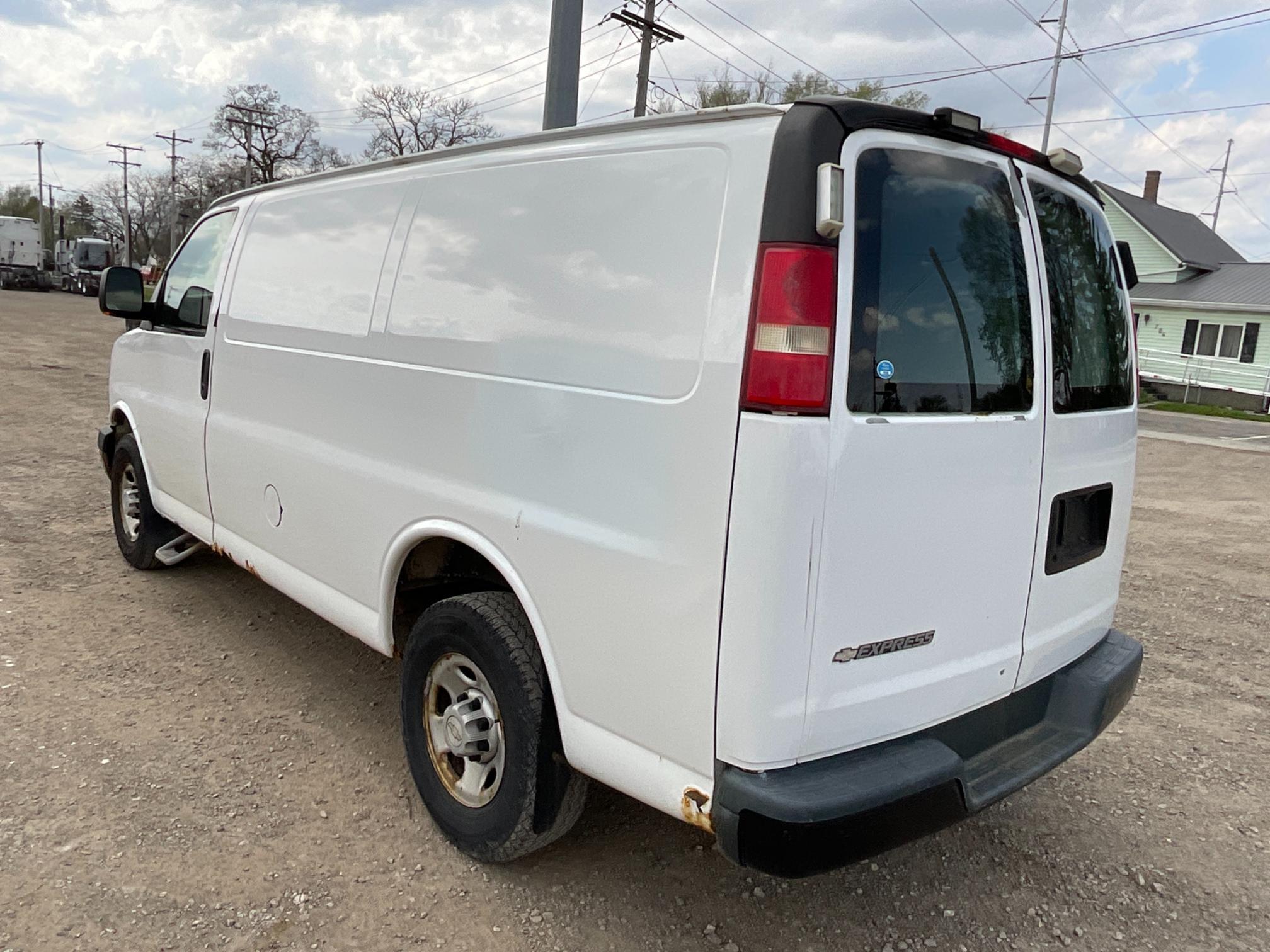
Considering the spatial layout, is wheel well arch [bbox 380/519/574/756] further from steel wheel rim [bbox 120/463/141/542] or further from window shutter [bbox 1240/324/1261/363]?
window shutter [bbox 1240/324/1261/363]

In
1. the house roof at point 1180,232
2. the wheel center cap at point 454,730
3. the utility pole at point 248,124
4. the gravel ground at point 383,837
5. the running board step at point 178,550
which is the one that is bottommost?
the gravel ground at point 383,837

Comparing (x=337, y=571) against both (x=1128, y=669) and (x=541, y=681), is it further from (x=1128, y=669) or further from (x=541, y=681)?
(x=1128, y=669)

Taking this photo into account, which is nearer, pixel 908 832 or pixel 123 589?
pixel 908 832

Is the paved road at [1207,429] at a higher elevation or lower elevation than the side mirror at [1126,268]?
Result: lower

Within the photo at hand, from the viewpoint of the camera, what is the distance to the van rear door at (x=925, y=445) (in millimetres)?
2082

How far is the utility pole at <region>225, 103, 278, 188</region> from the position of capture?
A: 56.7m

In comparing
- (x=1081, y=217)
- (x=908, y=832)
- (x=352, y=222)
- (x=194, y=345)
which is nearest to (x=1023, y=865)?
(x=908, y=832)

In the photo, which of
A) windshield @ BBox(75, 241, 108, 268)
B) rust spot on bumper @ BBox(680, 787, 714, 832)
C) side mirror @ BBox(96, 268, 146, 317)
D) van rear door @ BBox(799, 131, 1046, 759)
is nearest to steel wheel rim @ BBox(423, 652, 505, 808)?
rust spot on bumper @ BBox(680, 787, 714, 832)

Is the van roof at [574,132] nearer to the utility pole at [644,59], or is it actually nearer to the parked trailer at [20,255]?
the utility pole at [644,59]

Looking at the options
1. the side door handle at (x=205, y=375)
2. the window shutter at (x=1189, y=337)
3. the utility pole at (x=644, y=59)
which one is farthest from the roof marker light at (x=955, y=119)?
the window shutter at (x=1189, y=337)

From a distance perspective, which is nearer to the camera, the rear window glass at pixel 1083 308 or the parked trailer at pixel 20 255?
the rear window glass at pixel 1083 308

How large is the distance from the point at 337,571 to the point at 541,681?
115 centimetres

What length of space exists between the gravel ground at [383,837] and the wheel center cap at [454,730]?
0.40 metres

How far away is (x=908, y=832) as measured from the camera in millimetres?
2205
